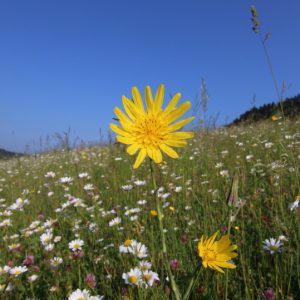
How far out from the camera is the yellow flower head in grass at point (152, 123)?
37.7 inches

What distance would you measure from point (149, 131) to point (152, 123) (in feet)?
0.10

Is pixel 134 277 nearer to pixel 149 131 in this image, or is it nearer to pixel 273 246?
pixel 273 246

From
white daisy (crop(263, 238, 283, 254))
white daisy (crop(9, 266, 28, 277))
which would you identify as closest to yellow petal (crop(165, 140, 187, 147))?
white daisy (crop(263, 238, 283, 254))

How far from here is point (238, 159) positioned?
174 inches

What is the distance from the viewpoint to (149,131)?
100 centimetres

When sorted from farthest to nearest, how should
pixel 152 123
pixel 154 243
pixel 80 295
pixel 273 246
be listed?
1. pixel 154 243
2. pixel 273 246
3. pixel 80 295
4. pixel 152 123

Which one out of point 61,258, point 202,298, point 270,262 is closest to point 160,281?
point 202,298

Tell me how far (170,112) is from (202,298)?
97cm

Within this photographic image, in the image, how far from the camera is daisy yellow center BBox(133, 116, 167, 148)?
3.20 feet

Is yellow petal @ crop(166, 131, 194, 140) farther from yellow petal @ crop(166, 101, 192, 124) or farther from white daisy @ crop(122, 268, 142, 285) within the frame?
white daisy @ crop(122, 268, 142, 285)

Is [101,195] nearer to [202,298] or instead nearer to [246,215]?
[246,215]

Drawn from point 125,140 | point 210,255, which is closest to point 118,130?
point 125,140

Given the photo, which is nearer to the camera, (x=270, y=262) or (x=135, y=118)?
(x=135, y=118)

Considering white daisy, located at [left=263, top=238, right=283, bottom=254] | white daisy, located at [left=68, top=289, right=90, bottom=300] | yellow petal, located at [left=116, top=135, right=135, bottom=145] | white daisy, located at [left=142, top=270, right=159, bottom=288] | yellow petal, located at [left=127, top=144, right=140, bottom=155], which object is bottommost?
white daisy, located at [left=68, top=289, right=90, bottom=300]
